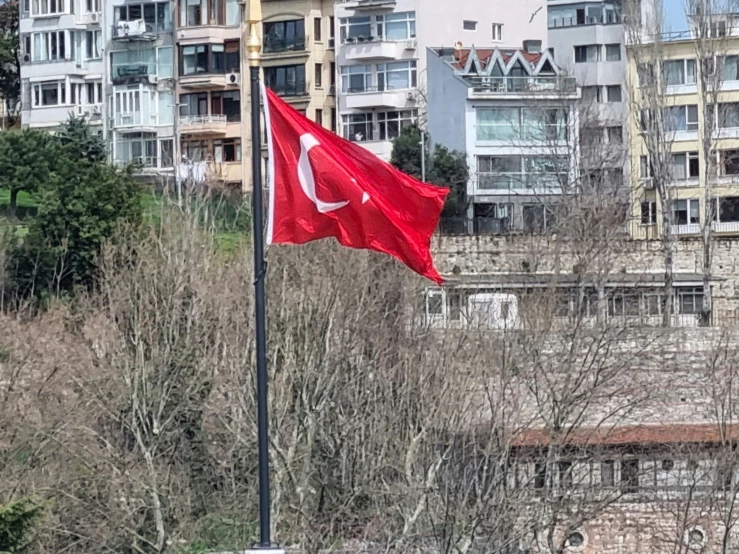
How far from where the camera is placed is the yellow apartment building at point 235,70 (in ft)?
154

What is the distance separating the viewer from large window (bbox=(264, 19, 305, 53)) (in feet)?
155

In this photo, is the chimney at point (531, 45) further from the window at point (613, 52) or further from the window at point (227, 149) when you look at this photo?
the window at point (227, 149)

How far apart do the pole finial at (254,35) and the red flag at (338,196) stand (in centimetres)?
49

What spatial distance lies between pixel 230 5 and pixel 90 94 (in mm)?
6372

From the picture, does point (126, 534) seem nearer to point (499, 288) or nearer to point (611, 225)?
point (499, 288)

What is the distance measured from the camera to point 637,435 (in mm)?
25453

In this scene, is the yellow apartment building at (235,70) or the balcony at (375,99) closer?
the balcony at (375,99)

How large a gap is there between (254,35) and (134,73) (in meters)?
40.7

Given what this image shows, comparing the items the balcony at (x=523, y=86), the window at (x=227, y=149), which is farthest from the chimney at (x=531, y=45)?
the window at (x=227, y=149)

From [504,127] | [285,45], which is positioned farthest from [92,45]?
[504,127]

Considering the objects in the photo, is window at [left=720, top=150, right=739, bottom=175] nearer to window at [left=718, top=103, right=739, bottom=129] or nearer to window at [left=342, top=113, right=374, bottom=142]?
window at [left=718, top=103, right=739, bottom=129]

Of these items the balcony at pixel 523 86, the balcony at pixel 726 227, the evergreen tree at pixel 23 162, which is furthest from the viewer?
the balcony at pixel 523 86

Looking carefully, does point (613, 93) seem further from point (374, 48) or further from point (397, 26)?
point (374, 48)

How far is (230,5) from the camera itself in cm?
4775
